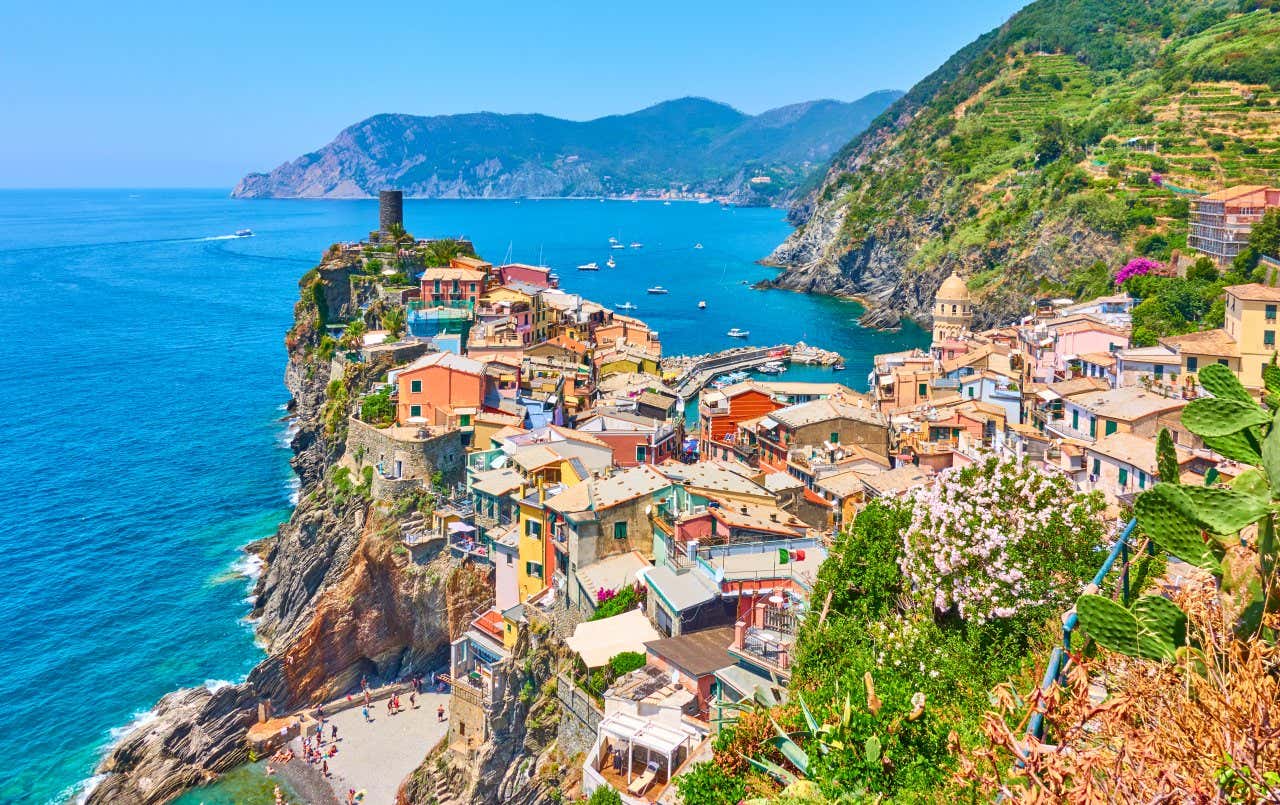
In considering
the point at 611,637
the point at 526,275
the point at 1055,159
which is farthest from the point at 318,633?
the point at 1055,159

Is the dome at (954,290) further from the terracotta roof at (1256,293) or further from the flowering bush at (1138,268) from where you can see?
the terracotta roof at (1256,293)

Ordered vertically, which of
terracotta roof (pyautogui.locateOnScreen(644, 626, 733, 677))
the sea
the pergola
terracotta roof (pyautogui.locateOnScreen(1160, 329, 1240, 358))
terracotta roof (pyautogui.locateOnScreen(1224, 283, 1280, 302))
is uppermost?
terracotta roof (pyautogui.locateOnScreen(1224, 283, 1280, 302))

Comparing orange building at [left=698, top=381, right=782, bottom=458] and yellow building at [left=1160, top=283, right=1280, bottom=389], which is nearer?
yellow building at [left=1160, top=283, right=1280, bottom=389]

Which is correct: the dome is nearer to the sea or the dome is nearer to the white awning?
the sea

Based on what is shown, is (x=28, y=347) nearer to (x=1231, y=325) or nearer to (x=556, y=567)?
(x=556, y=567)

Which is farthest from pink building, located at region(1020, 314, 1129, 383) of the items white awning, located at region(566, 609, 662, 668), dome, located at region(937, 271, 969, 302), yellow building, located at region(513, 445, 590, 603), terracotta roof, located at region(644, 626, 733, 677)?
white awning, located at region(566, 609, 662, 668)

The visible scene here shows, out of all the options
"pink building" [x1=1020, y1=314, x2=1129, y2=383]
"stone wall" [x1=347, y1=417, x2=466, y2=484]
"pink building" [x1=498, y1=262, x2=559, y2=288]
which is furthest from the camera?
"pink building" [x1=498, y1=262, x2=559, y2=288]

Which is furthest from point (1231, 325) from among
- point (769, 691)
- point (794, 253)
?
point (794, 253)

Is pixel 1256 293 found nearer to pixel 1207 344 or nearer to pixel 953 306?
pixel 1207 344
